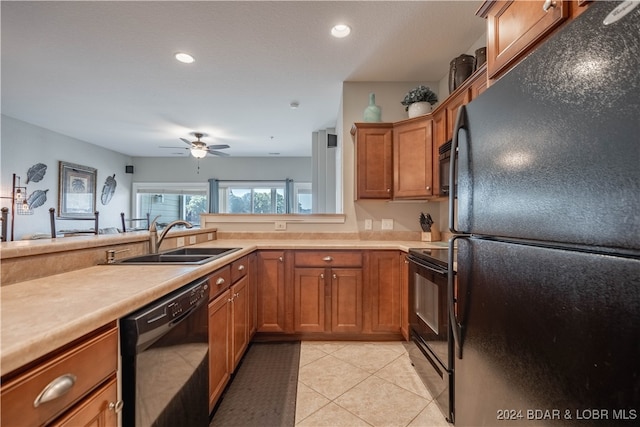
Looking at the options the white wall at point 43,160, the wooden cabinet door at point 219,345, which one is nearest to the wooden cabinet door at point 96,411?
the wooden cabinet door at point 219,345

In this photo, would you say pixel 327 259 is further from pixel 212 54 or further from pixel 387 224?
pixel 212 54

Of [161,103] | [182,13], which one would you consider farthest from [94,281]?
[161,103]

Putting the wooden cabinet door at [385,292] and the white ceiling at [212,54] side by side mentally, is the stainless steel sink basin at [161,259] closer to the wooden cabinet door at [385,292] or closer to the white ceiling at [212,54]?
the wooden cabinet door at [385,292]

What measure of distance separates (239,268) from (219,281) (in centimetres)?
42

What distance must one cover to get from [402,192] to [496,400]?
79.4 inches

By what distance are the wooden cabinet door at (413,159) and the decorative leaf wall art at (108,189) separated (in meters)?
6.50

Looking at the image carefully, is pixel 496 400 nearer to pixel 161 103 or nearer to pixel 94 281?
pixel 94 281

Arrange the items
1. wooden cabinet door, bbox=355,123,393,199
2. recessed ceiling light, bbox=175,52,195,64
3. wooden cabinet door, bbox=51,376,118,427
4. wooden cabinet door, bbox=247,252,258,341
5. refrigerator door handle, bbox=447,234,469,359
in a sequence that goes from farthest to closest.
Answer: wooden cabinet door, bbox=355,123,393,199 < recessed ceiling light, bbox=175,52,195,64 < wooden cabinet door, bbox=247,252,258,341 < refrigerator door handle, bbox=447,234,469,359 < wooden cabinet door, bbox=51,376,118,427

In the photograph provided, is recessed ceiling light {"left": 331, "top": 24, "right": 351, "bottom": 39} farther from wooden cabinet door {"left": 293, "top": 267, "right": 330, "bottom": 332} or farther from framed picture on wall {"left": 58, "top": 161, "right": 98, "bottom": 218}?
framed picture on wall {"left": 58, "top": 161, "right": 98, "bottom": 218}

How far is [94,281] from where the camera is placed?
109cm

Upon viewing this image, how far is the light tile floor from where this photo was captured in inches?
63.2

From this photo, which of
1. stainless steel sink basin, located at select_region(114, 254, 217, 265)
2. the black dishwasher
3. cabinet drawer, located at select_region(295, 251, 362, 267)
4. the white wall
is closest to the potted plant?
cabinet drawer, located at select_region(295, 251, 362, 267)

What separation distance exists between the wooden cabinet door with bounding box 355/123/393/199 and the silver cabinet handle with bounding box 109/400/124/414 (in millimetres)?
2408

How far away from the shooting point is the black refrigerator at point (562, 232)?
0.55 meters
